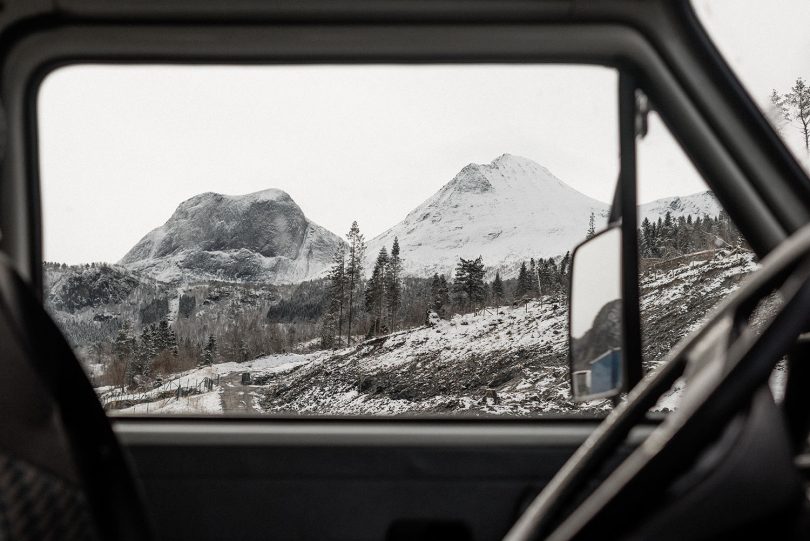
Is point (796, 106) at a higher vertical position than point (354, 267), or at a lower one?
higher

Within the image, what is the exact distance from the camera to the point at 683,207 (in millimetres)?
1746

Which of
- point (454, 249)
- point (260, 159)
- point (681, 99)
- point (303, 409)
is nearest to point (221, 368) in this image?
point (303, 409)

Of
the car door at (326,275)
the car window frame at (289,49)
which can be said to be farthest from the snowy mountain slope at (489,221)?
the car window frame at (289,49)

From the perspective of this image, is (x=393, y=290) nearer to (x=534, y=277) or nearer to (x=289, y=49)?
(x=534, y=277)

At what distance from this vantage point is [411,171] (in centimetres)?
222

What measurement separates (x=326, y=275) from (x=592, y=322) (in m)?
0.93

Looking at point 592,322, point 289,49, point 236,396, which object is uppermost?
point 289,49

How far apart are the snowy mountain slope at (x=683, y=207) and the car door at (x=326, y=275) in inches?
2.6

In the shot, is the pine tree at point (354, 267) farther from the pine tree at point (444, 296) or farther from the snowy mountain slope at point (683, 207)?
the snowy mountain slope at point (683, 207)

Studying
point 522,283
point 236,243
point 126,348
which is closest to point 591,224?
point 522,283

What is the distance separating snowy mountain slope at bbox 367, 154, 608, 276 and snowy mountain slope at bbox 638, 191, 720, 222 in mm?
273

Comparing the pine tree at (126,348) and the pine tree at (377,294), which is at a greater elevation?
the pine tree at (377,294)

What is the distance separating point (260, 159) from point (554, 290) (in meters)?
1.01

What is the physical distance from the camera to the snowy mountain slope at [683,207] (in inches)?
61.9
